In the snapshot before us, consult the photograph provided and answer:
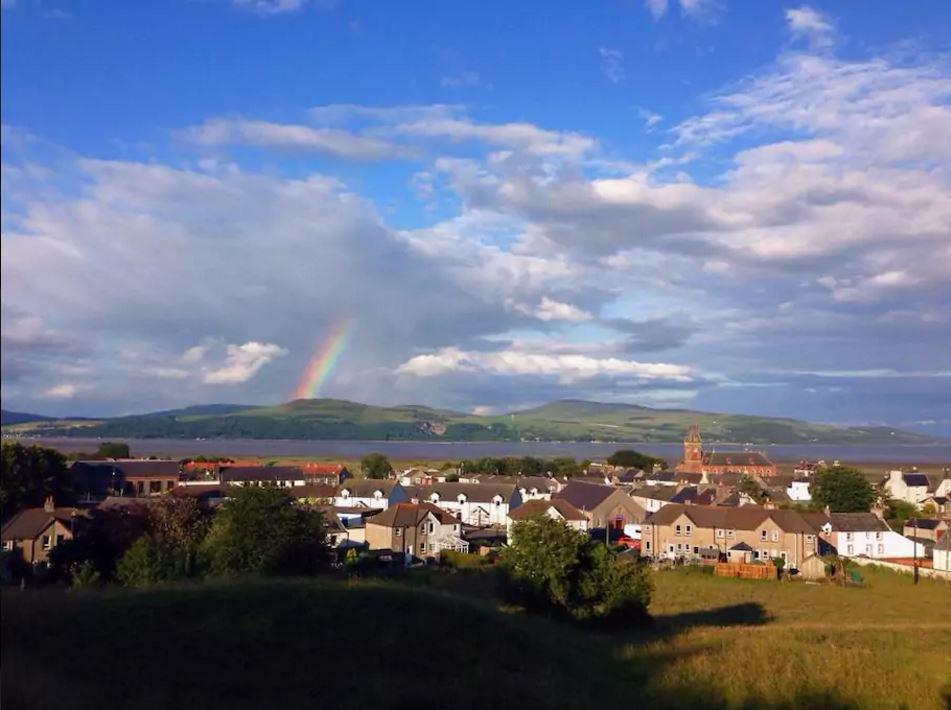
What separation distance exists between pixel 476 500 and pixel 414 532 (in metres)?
20.6

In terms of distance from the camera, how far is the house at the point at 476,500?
74438mm

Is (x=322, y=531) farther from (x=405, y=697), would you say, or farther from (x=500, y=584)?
(x=405, y=697)

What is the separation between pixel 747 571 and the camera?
5009 cm

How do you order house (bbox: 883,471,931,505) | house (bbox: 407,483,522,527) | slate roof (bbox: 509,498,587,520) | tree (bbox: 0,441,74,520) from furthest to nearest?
1. house (bbox: 883,471,931,505)
2. house (bbox: 407,483,522,527)
3. slate roof (bbox: 509,498,587,520)
4. tree (bbox: 0,441,74,520)

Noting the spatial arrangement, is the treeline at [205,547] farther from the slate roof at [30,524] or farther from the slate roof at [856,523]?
the slate roof at [856,523]

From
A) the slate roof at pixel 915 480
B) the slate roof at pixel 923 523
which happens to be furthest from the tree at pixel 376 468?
the slate roof at pixel 915 480

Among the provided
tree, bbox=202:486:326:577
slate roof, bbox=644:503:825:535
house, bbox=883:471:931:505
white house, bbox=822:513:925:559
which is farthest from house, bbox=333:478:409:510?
house, bbox=883:471:931:505

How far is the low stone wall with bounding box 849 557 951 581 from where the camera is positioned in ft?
163

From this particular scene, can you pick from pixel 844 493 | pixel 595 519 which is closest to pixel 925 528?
pixel 844 493

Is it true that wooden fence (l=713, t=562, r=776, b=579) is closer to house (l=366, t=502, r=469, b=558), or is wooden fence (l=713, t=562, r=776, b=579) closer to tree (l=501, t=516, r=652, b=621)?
house (l=366, t=502, r=469, b=558)

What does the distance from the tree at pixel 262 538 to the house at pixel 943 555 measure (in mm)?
41015

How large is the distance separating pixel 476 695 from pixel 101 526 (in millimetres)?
29242

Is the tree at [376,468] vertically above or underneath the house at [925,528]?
above

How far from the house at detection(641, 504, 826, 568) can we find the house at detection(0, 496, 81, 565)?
130 ft
